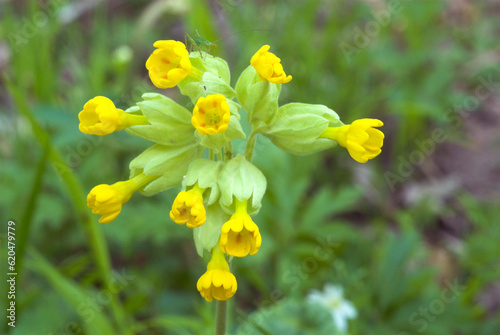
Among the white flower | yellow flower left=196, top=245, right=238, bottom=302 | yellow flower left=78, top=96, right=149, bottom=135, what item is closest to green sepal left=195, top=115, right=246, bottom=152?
yellow flower left=78, top=96, right=149, bottom=135

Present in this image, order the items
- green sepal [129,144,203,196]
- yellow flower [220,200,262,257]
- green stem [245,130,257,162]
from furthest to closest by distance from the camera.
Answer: green stem [245,130,257,162] < green sepal [129,144,203,196] < yellow flower [220,200,262,257]

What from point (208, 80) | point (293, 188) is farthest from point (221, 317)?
point (293, 188)

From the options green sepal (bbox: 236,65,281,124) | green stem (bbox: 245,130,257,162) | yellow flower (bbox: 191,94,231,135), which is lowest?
green stem (bbox: 245,130,257,162)

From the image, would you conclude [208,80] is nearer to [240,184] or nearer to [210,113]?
[210,113]

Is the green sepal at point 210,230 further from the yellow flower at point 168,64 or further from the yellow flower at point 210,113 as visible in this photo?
the yellow flower at point 168,64

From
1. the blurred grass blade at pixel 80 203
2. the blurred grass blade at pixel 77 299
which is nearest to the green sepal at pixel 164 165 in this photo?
the blurred grass blade at pixel 80 203

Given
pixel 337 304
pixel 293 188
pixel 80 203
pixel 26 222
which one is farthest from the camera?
pixel 293 188

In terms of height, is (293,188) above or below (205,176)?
below

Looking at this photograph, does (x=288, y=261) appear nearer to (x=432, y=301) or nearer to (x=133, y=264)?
(x=432, y=301)

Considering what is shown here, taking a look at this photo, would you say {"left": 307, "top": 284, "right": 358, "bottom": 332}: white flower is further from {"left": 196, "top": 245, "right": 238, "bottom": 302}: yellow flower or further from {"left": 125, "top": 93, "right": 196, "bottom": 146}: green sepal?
{"left": 125, "top": 93, "right": 196, "bottom": 146}: green sepal
